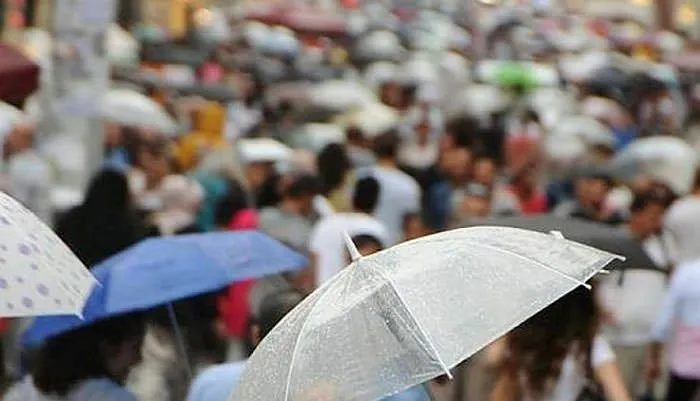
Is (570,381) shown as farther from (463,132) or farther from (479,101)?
(479,101)

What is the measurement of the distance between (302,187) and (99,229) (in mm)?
2515

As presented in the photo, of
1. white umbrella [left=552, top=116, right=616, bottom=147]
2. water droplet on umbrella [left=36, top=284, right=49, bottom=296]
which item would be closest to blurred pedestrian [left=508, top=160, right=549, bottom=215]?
white umbrella [left=552, top=116, right=616, bottom=147]

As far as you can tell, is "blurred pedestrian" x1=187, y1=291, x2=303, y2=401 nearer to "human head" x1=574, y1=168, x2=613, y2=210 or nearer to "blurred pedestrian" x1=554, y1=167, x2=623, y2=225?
"blurred pedestrian" x1=554, y1=167, x2=623, y2=225

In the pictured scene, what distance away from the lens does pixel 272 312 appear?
5.49 metres

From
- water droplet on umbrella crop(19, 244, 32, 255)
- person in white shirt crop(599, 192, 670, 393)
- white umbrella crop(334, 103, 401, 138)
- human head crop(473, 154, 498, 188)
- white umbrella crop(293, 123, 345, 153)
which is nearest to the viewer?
water droplet on umbrella crop(19, 244, 32, 255)

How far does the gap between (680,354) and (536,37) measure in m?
39.2

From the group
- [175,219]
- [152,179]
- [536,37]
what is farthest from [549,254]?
[536,37]

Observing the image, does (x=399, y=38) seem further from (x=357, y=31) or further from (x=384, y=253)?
(x=384, y=253)

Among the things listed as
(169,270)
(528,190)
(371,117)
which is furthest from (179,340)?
(371,117)

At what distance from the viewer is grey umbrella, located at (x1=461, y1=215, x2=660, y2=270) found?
7000mm

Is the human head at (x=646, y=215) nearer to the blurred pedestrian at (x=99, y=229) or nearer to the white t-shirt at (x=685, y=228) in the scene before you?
the white t-shirt at (x=685, y=228)

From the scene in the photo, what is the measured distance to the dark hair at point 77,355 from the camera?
512 centimetres

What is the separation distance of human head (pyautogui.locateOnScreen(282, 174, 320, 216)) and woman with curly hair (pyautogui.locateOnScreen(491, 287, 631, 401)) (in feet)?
15.4

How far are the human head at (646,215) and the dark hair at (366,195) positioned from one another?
1.43 metres
